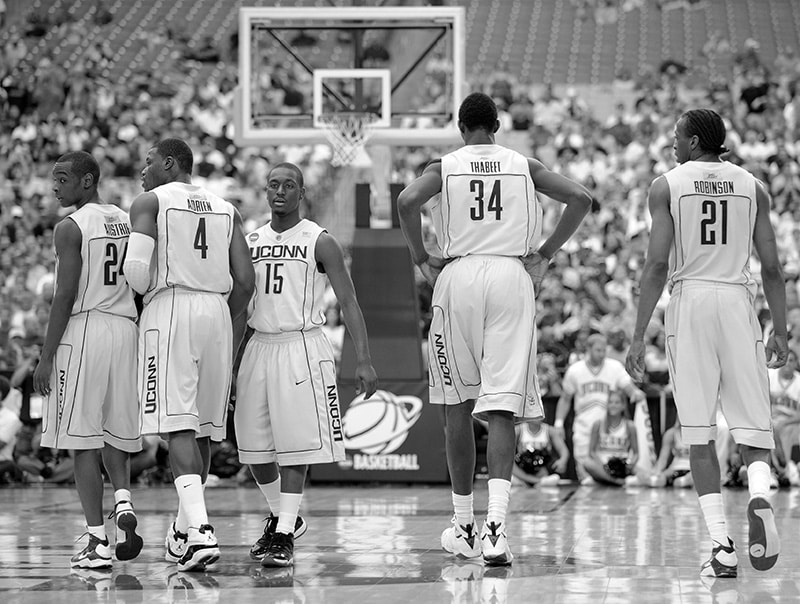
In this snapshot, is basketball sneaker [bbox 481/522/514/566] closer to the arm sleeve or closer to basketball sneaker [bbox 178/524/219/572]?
basketball sneaker [bbox 178/524/219/572]

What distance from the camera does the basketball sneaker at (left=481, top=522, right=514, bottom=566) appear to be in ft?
21.1

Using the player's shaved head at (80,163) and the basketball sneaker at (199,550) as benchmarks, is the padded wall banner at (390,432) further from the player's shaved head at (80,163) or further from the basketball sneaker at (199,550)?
the basketball sneaker at (199,550)

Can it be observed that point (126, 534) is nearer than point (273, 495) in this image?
Yes

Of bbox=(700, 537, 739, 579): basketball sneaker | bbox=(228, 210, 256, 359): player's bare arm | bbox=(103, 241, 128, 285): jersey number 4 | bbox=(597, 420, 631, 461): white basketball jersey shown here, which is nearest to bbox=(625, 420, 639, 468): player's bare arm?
bbox=(597, 420, 631, 461): white basketball jersey

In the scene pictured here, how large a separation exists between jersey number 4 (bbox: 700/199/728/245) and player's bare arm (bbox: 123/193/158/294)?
9.39 ft

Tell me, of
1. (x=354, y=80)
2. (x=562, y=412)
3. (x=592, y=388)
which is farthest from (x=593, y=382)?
(x=354, y=80)

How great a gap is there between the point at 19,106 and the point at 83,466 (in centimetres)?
1821

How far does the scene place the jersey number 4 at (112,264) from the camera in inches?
273

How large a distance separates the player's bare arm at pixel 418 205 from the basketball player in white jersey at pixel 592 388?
6.33 metres

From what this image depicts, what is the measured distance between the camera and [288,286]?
273 inches

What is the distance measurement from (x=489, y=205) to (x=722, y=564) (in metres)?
2.28

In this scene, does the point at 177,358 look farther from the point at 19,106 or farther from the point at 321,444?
the point at 19,106

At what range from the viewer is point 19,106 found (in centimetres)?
2361

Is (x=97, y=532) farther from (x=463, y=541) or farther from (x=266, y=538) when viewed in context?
(x=463, y=541)
